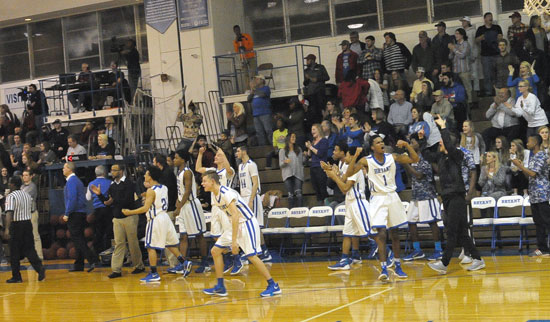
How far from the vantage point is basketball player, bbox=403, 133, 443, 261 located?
13228 mm

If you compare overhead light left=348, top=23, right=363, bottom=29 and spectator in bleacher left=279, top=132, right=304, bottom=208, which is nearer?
spectator in bleacher left=279, top=132, right=304, bottom=208

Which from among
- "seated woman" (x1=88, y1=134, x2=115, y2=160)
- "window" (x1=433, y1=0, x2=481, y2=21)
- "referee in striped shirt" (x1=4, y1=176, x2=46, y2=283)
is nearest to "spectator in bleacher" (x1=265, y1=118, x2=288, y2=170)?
"seated woman" (x1=88, y1=134, x2=115, y2=160)

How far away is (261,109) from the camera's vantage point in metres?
18.6

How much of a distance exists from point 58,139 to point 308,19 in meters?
7.37

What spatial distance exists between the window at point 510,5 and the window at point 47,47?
13433 millimetres

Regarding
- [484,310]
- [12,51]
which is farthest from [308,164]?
[12,51]

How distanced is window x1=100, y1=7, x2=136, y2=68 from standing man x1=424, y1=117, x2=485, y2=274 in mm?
14517

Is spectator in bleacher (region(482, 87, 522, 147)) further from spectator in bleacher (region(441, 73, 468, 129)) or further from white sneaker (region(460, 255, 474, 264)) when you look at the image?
white sneaker (region(460, 255, 474, 264))

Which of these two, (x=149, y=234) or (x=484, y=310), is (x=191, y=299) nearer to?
(x=149, y=234)

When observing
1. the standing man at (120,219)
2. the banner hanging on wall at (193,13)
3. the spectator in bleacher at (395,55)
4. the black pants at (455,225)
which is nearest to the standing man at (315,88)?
the spectator in bleacher at (395,55)

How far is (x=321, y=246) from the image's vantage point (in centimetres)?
1549

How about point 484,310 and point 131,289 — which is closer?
point 484,310

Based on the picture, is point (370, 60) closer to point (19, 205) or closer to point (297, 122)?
point (297, 122)

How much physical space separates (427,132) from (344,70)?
11.4 ft
